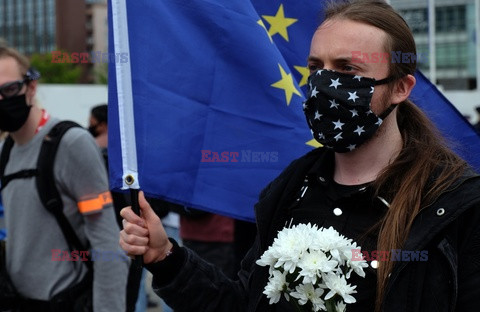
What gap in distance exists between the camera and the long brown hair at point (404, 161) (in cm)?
201

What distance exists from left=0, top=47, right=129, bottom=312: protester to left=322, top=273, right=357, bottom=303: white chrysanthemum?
179 centimetres

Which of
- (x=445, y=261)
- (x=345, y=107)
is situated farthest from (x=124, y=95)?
(x=445, y=261)

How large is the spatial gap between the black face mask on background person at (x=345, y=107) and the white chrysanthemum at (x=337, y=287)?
46 centimetres

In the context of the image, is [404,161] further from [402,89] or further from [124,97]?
[124,97]

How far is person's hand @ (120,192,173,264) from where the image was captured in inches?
84.3

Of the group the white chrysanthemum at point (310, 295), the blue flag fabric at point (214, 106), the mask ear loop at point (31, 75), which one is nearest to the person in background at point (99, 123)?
the mask ear loop at point (31, 75)

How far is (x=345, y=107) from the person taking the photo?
2.26 meters

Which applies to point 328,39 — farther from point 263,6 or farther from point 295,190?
point 263,6

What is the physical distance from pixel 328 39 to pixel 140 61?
3.15 ft

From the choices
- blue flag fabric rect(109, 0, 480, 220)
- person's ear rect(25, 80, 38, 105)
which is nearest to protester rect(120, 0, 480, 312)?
blue flag fabric rect(109, 0, 480, 220)

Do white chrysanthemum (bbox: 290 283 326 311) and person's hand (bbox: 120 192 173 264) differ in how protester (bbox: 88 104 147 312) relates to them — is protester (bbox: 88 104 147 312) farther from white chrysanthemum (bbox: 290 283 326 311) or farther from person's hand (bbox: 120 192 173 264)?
white chrysanthemum (bbox: 290 283 326 311)

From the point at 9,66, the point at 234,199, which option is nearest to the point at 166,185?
the point at 234,199

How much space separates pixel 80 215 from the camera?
3553 mm

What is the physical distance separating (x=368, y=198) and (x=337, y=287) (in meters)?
0.34
